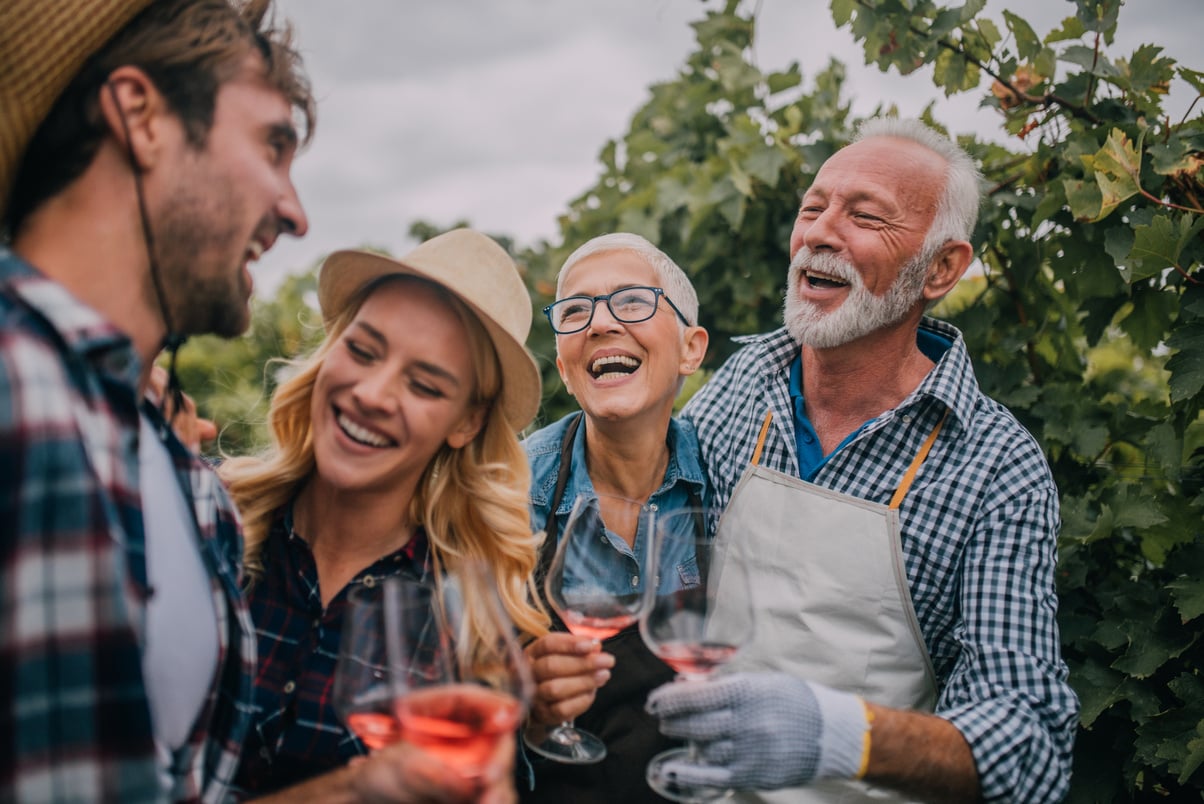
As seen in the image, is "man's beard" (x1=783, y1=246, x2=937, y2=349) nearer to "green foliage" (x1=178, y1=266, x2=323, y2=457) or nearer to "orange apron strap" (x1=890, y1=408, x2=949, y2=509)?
"orange apron strap" (x1=890, y1=408, x2=949, y2=509)

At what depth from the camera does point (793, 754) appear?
208cm

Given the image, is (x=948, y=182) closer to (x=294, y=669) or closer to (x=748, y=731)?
(x=748, y=731)

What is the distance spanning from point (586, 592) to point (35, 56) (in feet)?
4.96

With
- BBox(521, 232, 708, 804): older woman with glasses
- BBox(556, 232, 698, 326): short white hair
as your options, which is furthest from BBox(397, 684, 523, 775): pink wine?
BBox(556, 232, 698, 326): short white hair

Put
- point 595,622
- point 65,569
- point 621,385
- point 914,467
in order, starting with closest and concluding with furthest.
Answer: point 65,569 → point 595,622 → point 914,467 → point 621,385

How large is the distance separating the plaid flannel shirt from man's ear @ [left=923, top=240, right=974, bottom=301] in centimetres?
271

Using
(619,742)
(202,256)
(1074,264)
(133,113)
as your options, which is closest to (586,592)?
(619,742)

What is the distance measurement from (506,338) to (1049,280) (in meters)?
2.65

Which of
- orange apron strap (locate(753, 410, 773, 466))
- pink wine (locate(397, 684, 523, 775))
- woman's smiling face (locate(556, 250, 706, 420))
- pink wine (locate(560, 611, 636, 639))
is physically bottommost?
pink wine (locate(397, 684, 523, 775))

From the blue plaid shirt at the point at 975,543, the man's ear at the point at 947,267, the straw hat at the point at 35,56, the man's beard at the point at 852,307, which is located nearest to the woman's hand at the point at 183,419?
the straw hat at the point at 35,56

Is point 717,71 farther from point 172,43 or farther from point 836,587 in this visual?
point 172,43

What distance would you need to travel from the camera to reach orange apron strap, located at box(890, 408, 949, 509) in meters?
2.91

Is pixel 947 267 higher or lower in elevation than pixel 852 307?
higher

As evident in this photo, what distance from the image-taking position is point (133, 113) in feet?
5.69
